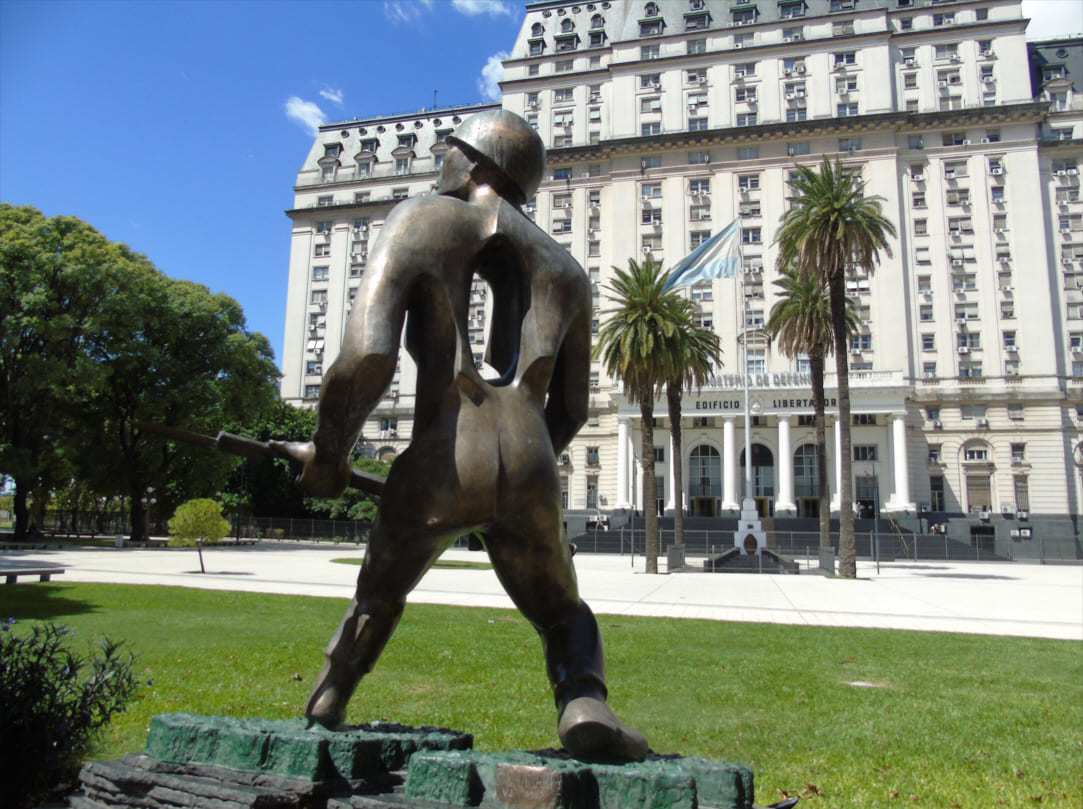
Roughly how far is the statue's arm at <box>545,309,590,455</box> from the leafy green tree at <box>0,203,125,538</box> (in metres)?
35.1

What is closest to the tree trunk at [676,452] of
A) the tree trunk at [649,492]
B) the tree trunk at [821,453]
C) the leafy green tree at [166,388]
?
the tree trunk at [649,492]

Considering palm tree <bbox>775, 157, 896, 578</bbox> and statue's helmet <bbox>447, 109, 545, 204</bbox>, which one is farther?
palm tree <bbox>775, 157, 896, 578</bbox>

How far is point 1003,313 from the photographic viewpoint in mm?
56875

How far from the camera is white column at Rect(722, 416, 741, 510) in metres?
51.7

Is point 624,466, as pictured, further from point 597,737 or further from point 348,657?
point 597,737

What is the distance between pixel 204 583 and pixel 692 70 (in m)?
59.6

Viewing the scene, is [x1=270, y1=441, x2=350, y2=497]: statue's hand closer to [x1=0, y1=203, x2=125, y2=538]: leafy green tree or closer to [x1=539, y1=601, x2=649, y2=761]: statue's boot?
[x1=539, y1=601, x2=649, y2=761]: statue's boot

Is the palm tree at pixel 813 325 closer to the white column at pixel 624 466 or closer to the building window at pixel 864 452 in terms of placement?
the white column at pixel 624 466

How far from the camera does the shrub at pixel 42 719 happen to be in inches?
148

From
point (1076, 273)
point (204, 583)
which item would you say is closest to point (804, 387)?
point (1076, 273)

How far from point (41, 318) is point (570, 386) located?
1432 inches

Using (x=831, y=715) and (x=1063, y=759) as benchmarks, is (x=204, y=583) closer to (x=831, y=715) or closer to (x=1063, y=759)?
(x=831, y=715)

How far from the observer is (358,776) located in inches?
110

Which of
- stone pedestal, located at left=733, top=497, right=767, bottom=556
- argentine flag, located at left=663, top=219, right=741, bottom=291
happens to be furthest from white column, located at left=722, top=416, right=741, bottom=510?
argentine flag, located at left=663, top=219, right=741, bottom=291
